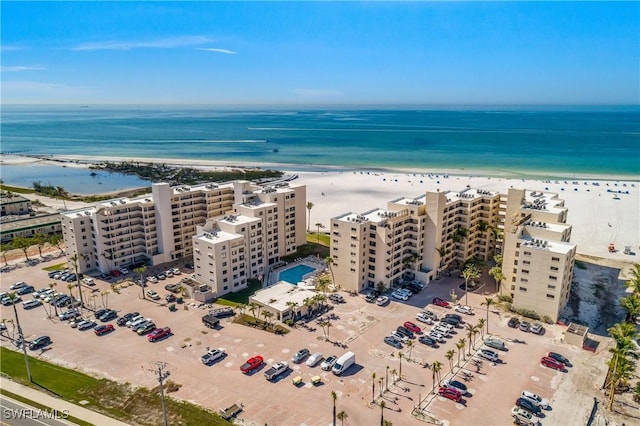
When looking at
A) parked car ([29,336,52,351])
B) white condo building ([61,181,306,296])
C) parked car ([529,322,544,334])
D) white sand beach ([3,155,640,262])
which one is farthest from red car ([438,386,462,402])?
white sand beach ([3,155,640,262])

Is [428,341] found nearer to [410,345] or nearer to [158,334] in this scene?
[410,345]

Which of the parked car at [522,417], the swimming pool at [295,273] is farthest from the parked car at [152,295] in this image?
the parked car at [522,417]

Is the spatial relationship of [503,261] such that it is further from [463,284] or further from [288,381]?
[288,381]

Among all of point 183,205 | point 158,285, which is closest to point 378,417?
point 158,285

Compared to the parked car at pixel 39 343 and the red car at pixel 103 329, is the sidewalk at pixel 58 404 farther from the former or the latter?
the red car at pixel 103 329

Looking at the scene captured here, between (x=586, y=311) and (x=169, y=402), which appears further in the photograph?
(x=586, y=311)

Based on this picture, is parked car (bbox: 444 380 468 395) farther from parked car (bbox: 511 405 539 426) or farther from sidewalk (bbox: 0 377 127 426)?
sidewalk (bbox: 0 377 127 426)
